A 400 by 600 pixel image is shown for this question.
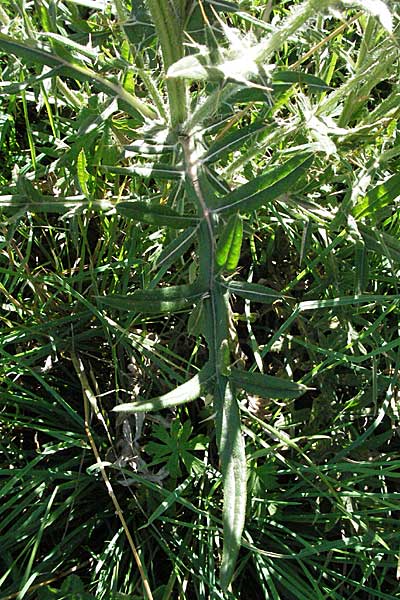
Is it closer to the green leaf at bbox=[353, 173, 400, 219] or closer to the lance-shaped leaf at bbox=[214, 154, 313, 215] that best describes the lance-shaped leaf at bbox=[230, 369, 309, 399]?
the lance-shaped leaf at bbox=[214, 154, 313, 215]

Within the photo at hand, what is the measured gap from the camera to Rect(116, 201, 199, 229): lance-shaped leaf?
1.40 metres

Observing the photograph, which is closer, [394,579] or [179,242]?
[179,242]

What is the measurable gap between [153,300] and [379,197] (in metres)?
0.58

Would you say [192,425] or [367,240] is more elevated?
[367,240]

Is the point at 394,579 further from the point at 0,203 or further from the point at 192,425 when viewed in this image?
the point at 0,203

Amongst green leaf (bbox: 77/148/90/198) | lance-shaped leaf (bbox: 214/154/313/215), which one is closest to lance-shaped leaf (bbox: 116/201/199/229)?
lance-shaped leaf (bbox: 214/154/313/215)

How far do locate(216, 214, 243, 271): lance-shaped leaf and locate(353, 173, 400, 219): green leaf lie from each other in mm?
429

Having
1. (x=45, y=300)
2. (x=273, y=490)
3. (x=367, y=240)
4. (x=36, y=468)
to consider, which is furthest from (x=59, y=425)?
(x=367, y=240)

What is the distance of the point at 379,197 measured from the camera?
5.10 ft

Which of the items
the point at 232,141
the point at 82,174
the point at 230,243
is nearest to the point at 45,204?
the point at 82,174

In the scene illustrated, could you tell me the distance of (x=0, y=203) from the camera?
1618 mm

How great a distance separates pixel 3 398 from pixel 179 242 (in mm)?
742

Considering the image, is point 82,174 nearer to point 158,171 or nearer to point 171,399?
point 158,171

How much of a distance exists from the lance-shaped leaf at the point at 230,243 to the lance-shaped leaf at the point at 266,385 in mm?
197
